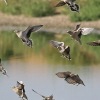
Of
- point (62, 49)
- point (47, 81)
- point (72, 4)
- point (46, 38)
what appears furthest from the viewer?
point (46, 38)

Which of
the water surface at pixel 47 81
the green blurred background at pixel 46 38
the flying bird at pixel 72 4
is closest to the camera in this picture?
the flying bird at pixel 72 4

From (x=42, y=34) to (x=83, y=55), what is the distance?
A: 11.8 feet

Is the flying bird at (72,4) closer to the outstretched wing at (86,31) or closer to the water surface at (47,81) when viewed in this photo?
the outstretched wing at (86,31)

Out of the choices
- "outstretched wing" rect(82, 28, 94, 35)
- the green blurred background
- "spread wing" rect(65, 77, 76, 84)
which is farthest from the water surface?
"outstretched wing" rect(82, 28, 94, 35)

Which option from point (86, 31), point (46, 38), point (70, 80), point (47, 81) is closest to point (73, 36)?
point (86, 31)

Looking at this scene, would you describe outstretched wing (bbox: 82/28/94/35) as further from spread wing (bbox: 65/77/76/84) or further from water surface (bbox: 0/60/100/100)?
water surface (bbox: 0/60/100/100)

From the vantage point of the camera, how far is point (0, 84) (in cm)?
803

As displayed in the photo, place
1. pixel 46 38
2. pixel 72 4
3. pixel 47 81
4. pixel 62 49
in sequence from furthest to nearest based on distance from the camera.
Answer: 1. pixel 46 38
2. pixel 47 81
3. pixel 62 49
4. pixel 72 4

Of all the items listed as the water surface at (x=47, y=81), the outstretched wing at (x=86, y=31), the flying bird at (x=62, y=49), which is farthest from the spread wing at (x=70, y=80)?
the water surface at (x=47, y=81)

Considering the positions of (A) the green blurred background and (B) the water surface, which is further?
(A) the green blurred background

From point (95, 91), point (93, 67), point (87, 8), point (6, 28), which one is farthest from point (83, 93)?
point (87, 8)

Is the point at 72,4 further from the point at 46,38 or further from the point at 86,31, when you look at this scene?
the point at 46,38

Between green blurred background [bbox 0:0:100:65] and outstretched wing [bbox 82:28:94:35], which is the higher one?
outstretched wing [bbox 82:28:94:35]

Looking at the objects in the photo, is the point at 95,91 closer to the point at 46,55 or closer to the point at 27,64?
the point at 27,64
